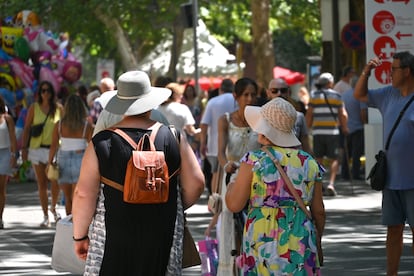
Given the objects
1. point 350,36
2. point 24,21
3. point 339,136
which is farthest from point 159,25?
point 339,136

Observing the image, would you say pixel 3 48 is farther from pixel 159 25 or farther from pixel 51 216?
pixel 159 25

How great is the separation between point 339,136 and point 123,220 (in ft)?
48.0

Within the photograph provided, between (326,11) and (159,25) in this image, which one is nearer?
(326,11)

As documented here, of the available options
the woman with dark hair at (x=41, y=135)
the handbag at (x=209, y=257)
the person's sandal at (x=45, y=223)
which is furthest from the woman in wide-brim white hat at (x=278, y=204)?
the woman with dark hair at (x=41, y=135)

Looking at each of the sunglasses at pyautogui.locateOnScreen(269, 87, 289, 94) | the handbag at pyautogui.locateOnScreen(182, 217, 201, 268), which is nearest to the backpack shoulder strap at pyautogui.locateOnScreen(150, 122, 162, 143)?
the handbag at pyautogui.locateOnScreen(182, 217, 201, 268)

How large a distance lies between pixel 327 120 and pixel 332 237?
575cm

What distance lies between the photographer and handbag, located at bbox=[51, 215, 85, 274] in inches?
304

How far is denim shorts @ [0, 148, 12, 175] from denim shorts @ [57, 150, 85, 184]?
895 mm

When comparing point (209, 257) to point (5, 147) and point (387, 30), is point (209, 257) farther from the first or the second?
point (387, 30)

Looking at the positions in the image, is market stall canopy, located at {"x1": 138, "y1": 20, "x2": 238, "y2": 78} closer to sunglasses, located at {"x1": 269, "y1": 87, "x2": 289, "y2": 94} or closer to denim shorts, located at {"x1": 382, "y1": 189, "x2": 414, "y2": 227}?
sunglasses, located at {"x1": 269, "y1": 87, "x2": 289, "y2": 94}

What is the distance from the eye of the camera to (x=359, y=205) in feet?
61.5

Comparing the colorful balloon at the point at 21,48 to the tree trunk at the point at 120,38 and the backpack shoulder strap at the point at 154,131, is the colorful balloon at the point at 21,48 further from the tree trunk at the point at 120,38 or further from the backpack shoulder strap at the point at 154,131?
the backpack shoulder strap at the point at 154,131

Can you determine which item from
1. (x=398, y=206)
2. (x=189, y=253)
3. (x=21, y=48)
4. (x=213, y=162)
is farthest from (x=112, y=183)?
(x=21, y=48)

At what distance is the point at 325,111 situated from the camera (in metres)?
20.3
